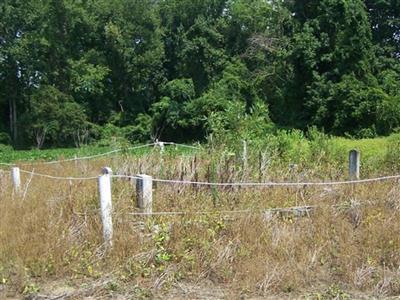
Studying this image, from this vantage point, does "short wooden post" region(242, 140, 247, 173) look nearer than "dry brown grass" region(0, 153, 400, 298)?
No

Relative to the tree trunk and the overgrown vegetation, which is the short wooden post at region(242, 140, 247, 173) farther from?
the tree trunk

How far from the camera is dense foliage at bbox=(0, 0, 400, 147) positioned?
30.4 metres

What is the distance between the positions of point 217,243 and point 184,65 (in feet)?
132

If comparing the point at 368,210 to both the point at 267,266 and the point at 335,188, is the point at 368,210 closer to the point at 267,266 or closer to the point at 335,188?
the point at 335,188

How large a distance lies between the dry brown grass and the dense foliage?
73.3ft

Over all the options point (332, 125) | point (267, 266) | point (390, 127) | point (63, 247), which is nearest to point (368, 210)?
point (267, 266)

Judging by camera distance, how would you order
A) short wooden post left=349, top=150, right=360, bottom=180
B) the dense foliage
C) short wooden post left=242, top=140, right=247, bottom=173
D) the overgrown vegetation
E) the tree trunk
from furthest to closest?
1. the tree trunk
2. the dense foliage
3. short wooden post left=349, top=150, right=360, bottom=180
4. short wooden post left=242, top=140, right=247, bottom=173
5. the overgrown vegetation

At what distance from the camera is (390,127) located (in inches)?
1049

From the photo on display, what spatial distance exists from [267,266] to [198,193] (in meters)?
1.66

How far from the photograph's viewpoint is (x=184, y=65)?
44906 millimetres

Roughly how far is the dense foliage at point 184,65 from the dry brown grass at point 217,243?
2235cm

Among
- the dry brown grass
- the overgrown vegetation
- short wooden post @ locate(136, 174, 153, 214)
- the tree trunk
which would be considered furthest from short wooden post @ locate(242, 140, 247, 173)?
the tree trunk

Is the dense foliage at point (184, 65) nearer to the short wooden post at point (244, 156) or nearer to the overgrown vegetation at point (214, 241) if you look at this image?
the short wooden post at point (244, 156)

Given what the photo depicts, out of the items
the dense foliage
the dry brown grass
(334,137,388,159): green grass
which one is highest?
the dense foliage
